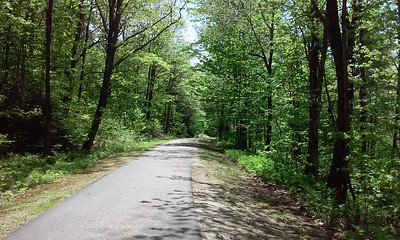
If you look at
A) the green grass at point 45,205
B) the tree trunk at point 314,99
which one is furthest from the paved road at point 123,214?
the tree trunk at point 314,99

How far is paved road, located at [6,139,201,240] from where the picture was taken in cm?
582

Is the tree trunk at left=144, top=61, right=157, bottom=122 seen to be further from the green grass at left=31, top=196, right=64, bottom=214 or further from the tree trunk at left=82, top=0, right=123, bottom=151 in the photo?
the green grass at left=31, top=196, right=64, bottom=214

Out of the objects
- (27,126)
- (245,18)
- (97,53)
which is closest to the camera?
(27,126)

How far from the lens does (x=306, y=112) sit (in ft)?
54.7

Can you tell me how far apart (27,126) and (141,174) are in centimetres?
957

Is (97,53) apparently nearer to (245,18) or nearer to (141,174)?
(245,18)

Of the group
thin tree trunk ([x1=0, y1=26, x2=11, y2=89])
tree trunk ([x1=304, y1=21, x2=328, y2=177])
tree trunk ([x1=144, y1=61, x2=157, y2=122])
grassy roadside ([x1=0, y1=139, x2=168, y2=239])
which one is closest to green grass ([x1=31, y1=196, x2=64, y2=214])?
grassy roadside ([x1=0, y1=139, x2=168, y2=239])

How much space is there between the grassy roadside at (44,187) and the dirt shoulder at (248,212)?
342 centimetres

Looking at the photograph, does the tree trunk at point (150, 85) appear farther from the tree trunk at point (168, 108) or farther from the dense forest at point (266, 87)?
the dense forest at point (266, 87)

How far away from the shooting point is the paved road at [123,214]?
19.1 ft

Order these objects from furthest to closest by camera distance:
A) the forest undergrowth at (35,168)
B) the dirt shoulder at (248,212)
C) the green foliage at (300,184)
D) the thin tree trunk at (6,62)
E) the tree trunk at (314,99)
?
the thin tree trunk at (6,62) → the tree trunk at (314,99) → the forest undergrowth at (35,168) → the green foliage at (300,184) → the dirt shoulder at (248,212)

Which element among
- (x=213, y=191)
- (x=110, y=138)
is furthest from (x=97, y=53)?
(x=213, y=191)

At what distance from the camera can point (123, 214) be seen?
6996mm

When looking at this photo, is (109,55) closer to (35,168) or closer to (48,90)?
(48,90)
